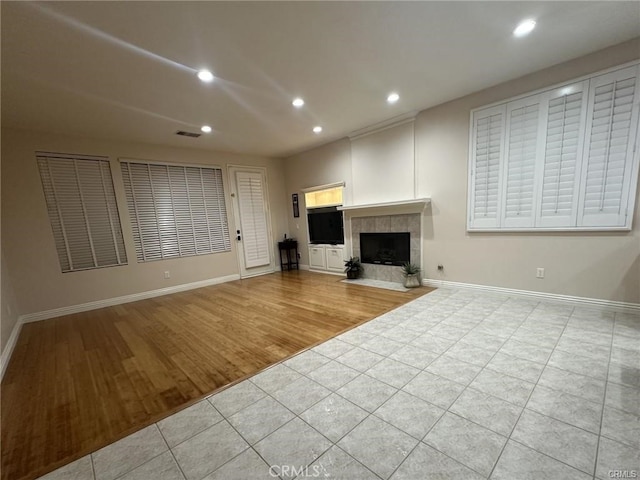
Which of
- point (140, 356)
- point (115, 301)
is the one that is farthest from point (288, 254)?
point (140, 356)

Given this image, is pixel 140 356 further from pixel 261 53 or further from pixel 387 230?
pixel 387 230

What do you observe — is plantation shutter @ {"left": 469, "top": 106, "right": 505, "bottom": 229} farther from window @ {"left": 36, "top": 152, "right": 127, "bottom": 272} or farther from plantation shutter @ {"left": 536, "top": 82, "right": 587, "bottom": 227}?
window @ {"left": 36, "top": 152, "right": 127, "bottom": 272}

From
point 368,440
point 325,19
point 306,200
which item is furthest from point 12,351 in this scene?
point 306,200

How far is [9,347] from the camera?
2.79 m

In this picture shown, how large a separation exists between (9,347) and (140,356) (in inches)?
66.1

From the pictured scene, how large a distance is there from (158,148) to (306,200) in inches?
121

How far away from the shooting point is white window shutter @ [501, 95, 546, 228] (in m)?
3.02

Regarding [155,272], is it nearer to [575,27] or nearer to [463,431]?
[463,431]

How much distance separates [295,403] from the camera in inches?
67.0

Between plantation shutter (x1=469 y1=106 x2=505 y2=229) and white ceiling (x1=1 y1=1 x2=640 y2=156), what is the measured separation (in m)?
0.45

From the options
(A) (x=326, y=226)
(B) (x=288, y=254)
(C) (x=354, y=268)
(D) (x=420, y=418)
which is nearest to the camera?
(D) (x=420, y=418)

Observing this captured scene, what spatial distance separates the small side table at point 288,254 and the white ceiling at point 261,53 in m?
3.27

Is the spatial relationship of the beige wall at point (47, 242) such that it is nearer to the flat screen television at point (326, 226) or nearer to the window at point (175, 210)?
the window at point (175, 210)

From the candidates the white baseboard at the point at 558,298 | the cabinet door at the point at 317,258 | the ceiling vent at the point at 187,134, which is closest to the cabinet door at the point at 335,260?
the cabinet door at the point at 317,258
